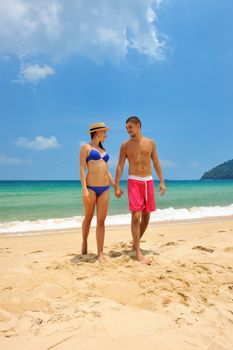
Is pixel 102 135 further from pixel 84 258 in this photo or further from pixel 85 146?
pixel 84 258

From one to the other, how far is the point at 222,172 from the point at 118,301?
136 meters

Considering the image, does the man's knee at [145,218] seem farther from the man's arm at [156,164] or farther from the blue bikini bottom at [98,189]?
the blue bikini bottom at [98,189]

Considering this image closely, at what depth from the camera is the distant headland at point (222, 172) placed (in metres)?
128

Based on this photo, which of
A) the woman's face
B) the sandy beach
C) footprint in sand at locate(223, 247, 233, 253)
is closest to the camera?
the sandy beach

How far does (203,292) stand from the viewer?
353 cm

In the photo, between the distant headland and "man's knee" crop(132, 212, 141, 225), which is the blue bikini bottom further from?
the distant headland

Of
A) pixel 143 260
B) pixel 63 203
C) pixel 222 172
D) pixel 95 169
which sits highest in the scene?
pixel 222 172

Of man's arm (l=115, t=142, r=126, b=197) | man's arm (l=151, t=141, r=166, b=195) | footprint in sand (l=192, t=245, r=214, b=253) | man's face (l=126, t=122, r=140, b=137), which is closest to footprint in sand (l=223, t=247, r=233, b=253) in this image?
footprint in sand (l=192, t=245, r=214, b=253)

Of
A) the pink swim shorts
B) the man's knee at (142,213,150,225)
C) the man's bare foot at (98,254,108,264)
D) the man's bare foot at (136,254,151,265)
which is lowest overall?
the man's bare foot at (136,254,151,265)

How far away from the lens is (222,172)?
434 ft

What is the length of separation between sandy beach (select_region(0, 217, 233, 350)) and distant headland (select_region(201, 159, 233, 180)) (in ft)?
425

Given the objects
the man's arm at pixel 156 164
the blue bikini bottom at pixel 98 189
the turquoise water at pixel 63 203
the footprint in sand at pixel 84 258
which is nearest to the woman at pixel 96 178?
the blue bikini bottom at pixel 98 189

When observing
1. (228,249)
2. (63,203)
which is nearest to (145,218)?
(228,249)

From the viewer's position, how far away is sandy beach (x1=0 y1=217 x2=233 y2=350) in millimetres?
2479
